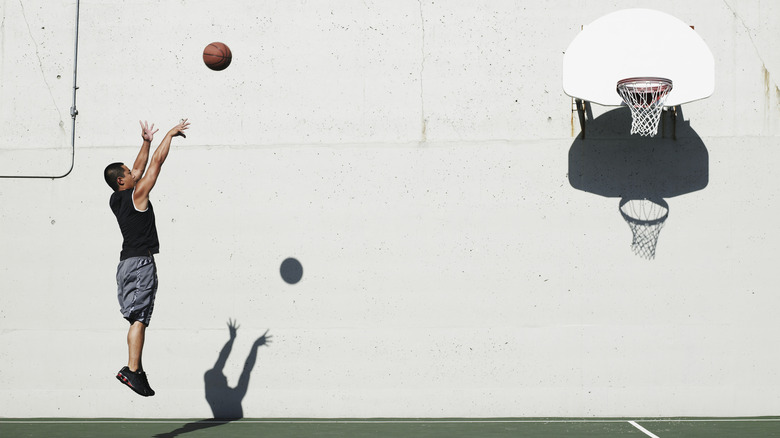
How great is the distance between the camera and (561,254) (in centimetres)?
798

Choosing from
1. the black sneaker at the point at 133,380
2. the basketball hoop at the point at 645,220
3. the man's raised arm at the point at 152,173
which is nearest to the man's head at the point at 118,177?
the man's raised arm at the point at 152,173

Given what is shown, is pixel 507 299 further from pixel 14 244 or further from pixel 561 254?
pixel 14 244

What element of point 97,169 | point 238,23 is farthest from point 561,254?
point 97,169

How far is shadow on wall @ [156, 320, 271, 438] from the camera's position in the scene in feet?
26.6

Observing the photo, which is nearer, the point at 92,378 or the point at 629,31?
the point at 629,31

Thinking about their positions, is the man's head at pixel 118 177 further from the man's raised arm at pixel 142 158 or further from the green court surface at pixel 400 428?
the green court surface at pixel 400 428

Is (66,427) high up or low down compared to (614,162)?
down

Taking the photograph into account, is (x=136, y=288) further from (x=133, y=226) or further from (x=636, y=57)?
(x=636, y=57)

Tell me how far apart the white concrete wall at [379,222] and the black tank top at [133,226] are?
165cm

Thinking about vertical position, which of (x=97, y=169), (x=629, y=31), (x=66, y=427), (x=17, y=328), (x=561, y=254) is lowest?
(x=66, y=427)

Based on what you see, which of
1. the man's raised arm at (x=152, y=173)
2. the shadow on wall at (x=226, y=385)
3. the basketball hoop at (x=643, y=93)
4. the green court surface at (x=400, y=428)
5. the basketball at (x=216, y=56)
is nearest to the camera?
the man's raised arm at (x=152, y=173)

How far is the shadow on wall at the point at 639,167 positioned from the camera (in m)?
7.96

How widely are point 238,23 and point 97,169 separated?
1.93m

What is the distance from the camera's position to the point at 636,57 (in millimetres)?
7379
